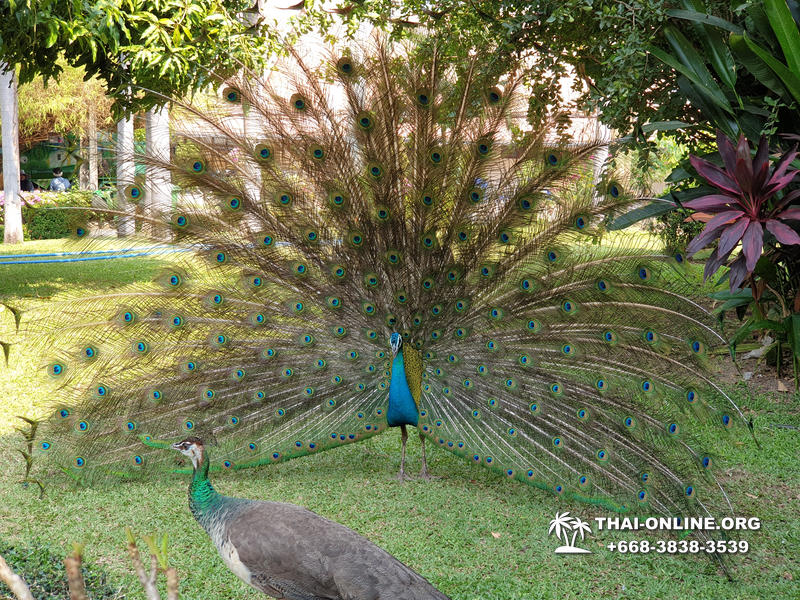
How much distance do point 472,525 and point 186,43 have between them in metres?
5.37

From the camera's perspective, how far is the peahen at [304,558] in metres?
2.68

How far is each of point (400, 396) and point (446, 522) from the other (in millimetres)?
796

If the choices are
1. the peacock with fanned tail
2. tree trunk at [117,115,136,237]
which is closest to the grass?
the peacock with fanned tail

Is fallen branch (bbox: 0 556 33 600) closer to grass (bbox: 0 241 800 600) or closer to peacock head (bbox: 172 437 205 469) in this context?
peacock head (bbox: 172 437 205 469)

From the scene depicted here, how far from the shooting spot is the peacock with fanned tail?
4.22 metres

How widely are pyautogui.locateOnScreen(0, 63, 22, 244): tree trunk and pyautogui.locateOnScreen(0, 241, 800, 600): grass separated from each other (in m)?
14.1

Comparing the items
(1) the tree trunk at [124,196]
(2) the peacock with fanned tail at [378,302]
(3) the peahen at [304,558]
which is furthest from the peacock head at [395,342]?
(1) the tree trunk at [124,196]

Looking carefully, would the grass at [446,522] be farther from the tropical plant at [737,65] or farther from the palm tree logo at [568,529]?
the tropical plant at [737,65]

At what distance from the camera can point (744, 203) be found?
4027 millimetres

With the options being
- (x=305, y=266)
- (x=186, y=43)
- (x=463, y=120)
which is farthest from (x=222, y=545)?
(x=186, y=43)

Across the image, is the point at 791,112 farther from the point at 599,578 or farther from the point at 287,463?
the point at 287,463

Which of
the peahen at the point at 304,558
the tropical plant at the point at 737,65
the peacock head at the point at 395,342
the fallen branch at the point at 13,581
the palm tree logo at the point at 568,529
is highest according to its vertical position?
the tropical plant at the point at 737,65

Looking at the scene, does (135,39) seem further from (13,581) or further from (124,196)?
(13,581)

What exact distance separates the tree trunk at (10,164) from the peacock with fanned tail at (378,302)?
601 inches
